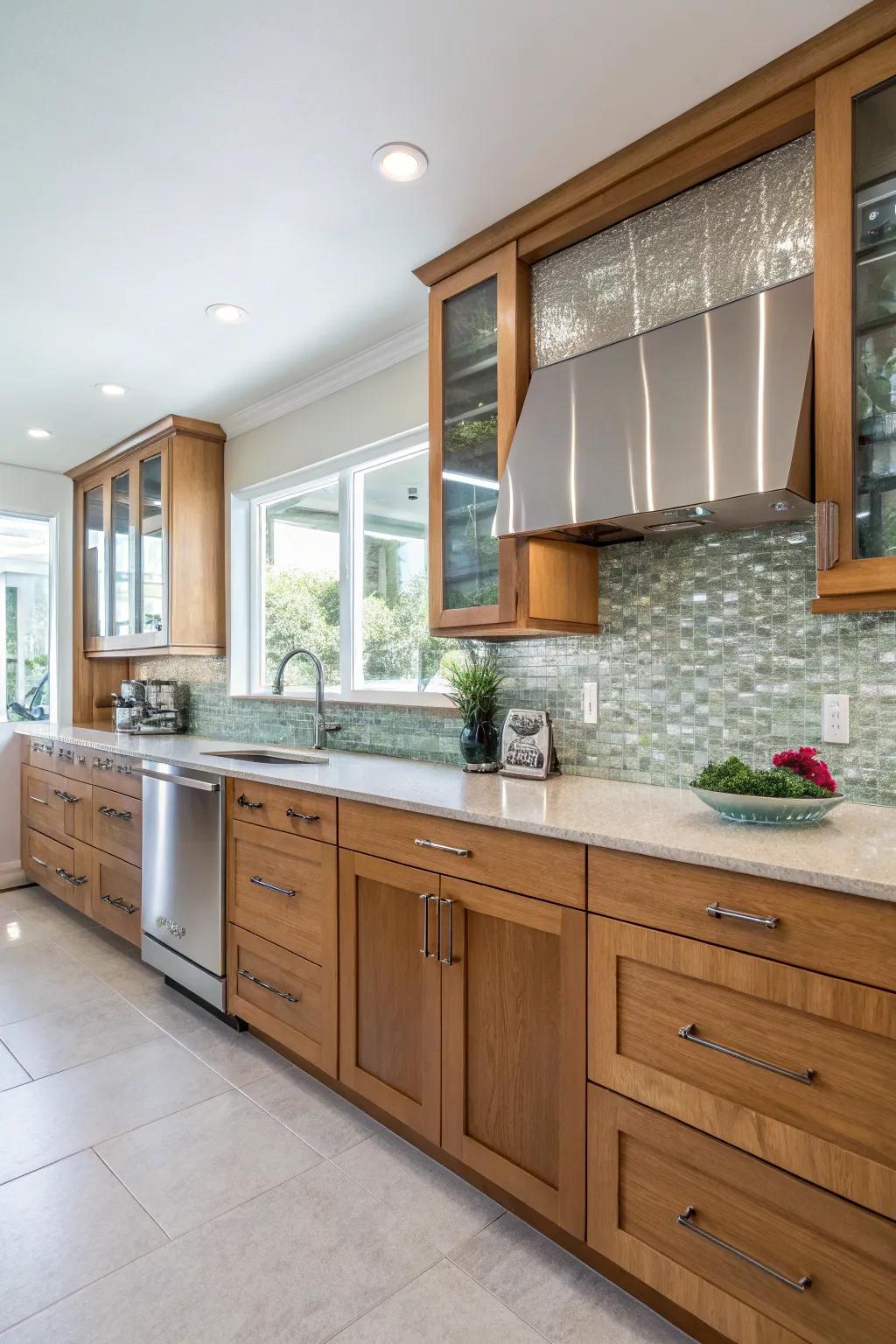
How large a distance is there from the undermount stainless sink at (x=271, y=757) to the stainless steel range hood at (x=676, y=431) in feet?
4.66

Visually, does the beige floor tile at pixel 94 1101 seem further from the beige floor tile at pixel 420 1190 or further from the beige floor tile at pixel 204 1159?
the beige floor tile at pixel 420 1190

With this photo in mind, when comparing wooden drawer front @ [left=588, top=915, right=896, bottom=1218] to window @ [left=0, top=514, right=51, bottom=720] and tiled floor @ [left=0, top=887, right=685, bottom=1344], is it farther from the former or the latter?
window @ [left=0, top=514, right=51, bottom=720]

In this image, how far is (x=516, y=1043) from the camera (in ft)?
5.65

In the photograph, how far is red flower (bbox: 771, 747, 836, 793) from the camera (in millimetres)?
1564

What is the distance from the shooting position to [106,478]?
454cm

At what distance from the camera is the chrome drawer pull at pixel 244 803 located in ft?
8.32

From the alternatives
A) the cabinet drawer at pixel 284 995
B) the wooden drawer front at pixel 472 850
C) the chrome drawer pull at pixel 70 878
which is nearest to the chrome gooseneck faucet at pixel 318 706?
the cabinet drawer at pixel 284 995

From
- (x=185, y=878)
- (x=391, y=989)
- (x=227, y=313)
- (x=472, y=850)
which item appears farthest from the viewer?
(x=185, y=878)

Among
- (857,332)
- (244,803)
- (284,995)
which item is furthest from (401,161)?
(284,995)

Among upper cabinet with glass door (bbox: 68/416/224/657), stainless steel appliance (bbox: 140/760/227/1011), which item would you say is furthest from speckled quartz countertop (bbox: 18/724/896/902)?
upper cabinet with glass door (bbox: 68/416/224/657)

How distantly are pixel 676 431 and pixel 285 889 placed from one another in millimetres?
1754

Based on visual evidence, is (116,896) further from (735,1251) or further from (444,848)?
(735,1251)

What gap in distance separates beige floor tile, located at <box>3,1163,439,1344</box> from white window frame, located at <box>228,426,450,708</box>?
1.62 metres

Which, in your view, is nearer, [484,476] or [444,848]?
[444,848]
